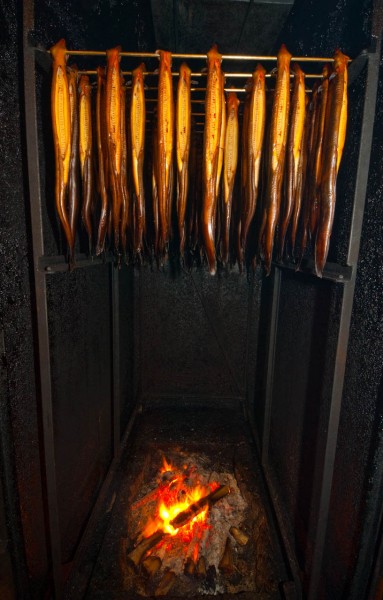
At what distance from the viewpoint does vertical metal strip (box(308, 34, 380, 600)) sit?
1502 mm

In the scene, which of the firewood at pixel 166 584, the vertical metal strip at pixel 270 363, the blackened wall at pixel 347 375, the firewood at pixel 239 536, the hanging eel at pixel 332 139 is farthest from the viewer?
the vertical metal strip at pixel 270 363

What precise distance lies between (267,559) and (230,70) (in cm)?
453

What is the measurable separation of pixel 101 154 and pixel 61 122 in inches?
9.2

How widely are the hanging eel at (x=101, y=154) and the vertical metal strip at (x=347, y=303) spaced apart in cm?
135

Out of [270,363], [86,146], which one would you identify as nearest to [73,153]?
[86,146]

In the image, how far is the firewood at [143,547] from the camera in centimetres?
225

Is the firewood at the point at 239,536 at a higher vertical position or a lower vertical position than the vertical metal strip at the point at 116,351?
lower

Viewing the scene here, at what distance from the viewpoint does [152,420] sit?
4055 millimetres

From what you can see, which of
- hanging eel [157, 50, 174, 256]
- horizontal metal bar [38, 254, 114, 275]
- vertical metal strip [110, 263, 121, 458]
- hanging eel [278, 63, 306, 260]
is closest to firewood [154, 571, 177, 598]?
vertical metal strip [110, 263, 121, 458]

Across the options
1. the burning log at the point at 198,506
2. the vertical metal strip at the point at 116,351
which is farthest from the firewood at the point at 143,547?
the vertical metal strip at the point at 116,351

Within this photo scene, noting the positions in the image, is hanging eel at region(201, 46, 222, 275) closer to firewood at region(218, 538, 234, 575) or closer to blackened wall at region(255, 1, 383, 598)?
blackened wall at region(255, 1, 383, 598)

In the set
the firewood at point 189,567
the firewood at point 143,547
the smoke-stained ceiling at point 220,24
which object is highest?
the smoke-stained ceiling at point 220,24

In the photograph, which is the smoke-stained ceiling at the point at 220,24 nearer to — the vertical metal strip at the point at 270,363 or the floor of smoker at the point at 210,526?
the vertical metal strip at the point at 270,363

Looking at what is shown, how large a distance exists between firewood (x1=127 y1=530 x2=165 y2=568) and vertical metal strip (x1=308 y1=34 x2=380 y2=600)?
1164 millimetres
